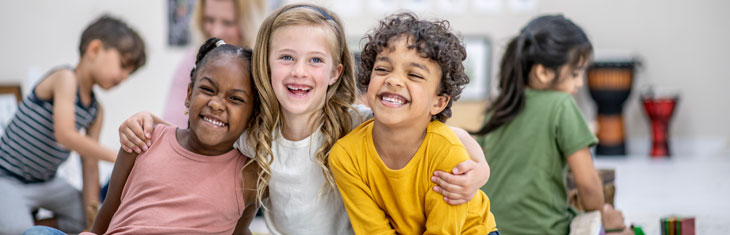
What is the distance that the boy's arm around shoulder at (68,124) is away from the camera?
2588 mm

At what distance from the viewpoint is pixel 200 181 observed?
1799 millimetres

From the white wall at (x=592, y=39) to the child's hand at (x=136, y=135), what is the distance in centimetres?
436

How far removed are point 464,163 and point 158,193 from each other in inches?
32.5

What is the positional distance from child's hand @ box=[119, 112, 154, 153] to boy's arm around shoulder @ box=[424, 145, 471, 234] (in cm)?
80

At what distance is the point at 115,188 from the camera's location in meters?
1.85

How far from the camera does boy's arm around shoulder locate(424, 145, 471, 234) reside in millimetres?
1556

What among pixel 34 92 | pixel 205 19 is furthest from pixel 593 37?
pixel 34 92

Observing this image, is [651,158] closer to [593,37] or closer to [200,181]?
[593,37]

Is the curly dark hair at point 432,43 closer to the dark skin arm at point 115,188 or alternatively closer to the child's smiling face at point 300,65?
the child's smiling face at point 300,65

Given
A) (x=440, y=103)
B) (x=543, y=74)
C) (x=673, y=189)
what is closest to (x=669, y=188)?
(x=673, y=189)

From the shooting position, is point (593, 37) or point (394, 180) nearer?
point (394, 180)

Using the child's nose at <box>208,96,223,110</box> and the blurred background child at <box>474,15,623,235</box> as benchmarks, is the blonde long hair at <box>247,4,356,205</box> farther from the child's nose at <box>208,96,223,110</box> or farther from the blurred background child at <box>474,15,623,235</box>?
the blurred background child at <box>474,15,623,235</box>

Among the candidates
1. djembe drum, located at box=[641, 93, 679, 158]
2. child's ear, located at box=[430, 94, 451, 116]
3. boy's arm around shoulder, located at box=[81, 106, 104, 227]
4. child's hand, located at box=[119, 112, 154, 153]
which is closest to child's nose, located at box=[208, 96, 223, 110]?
child's hand, located at box=[119, 112, 154, 153]

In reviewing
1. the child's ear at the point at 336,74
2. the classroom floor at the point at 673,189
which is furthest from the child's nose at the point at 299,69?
the classroom floor at the point at 673,189
